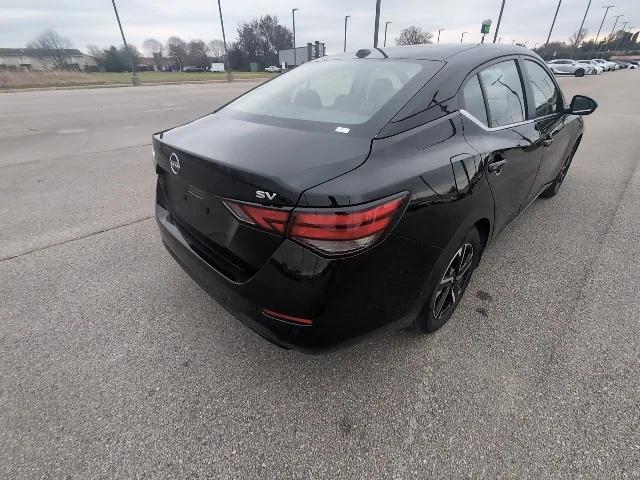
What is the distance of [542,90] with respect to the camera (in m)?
3.10

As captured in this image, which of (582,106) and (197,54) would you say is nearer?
(582,106)

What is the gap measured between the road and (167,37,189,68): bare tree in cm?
9008

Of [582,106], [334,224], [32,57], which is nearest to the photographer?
[334,224]

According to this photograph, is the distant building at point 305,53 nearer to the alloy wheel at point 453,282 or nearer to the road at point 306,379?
the road at point 306,379

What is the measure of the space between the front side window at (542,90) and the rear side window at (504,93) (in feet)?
1.00

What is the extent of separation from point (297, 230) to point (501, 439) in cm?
137

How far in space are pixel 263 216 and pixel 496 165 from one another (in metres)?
1.44

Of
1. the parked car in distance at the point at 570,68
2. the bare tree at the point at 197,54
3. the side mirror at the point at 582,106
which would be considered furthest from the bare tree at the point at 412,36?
the side mirror at the point at 582,106

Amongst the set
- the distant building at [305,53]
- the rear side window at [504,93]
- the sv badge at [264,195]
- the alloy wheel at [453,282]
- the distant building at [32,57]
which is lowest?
the distant building at [32,57]

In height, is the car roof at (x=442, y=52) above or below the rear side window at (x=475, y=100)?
above

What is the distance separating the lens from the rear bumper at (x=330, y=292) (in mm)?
1439

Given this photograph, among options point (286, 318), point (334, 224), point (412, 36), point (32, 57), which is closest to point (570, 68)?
point (412, 36)

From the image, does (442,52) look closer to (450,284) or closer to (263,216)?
(450,284)

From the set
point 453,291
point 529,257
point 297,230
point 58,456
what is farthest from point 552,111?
point 58,456
